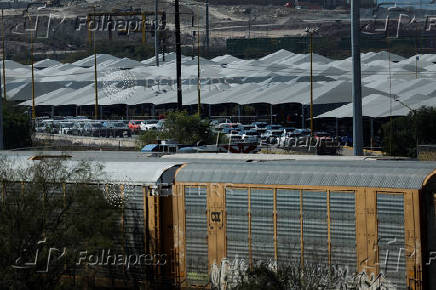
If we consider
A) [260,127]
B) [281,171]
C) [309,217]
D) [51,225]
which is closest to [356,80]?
[281,171]

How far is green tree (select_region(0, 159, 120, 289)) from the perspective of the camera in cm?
1694

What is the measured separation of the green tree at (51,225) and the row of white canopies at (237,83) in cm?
3927

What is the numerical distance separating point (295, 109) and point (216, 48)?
104 m

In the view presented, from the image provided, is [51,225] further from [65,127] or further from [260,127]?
[260,127]

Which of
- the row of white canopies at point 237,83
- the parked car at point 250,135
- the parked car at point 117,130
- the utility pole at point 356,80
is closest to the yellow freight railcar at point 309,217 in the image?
the utility pole at point 356,80

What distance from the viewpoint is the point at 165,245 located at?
1828 cm

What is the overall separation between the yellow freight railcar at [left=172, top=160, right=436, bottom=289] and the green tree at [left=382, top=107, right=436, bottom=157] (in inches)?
899

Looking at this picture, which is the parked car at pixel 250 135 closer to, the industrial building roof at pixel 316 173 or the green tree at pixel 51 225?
the green tree at pixel 51 225

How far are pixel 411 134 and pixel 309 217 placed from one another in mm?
26185

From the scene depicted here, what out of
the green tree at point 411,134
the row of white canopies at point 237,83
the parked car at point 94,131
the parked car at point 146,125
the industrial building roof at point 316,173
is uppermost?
the row of white canopies at point 237,83

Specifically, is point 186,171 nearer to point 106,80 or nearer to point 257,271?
point 257,271

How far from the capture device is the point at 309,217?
15992mm

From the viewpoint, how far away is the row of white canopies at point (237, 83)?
6638cm

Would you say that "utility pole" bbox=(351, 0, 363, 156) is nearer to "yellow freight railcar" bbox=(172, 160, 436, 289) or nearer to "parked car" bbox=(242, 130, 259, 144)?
"yellow freight railcar" bbox=(172, 160, 436, 289)
